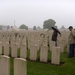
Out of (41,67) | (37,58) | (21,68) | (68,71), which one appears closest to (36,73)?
(41,67)

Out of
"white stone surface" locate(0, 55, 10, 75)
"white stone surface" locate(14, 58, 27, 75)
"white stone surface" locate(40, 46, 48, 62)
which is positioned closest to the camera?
"white stone surface" locate(14, 58, 27, 75)

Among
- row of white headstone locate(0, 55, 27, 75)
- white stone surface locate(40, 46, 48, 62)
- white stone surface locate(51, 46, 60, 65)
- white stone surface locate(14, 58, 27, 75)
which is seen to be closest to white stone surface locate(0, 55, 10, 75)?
row of white headstone locate(0, 55, 27, 75)

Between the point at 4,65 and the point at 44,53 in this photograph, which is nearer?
the point at 4,65

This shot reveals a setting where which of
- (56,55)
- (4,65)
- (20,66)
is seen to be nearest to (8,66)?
(4,65)

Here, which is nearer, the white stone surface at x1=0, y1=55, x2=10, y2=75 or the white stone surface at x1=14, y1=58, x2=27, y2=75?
the white stone surface at x1=14, y1=58, x2=27, y2=75

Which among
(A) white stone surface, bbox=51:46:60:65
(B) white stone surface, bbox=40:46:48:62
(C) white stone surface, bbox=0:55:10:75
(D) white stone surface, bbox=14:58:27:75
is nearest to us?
(D) white stone surface, bbox=14:58:27:75

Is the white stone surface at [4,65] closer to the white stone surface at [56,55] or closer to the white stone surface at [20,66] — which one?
the white stone surface at [20,66]

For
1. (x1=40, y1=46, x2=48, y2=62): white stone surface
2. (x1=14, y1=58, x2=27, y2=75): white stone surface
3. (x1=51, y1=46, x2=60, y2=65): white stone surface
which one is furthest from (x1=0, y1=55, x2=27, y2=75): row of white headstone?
(x1=40, y1=46, x2=48, y2=62): white stone surface

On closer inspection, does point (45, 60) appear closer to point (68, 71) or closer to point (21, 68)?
point (68, 71)

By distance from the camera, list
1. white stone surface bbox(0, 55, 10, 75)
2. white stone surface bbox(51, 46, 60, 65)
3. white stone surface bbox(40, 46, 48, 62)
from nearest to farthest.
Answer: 1. white stone surface bbox(0, 55, 10, 75)
2. white stone surface bbox(51, 46, 60, 65)
3. white stone surface bbox(40, 46, 48, 62)

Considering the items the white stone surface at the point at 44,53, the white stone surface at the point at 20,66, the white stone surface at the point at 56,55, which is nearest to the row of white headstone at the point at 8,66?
the white stone surface at the point at 20,66

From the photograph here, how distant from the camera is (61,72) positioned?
16.1 feet

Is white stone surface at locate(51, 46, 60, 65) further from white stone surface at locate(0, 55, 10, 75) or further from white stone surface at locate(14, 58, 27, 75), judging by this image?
white stone surface at locate(14, 58, 27, 75)

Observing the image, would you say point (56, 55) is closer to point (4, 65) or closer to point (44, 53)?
point (44, 53)
